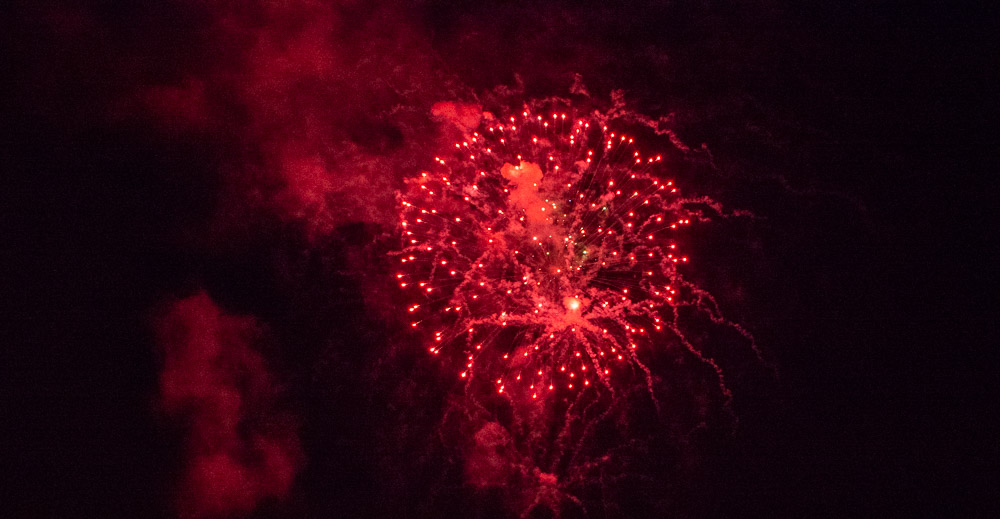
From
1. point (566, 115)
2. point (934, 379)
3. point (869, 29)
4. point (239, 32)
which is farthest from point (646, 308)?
point (239, 32)

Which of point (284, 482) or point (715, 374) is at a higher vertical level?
point (715, 374)

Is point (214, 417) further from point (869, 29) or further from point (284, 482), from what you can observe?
point (869, 29)

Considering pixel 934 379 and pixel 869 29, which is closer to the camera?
pixel 934 379

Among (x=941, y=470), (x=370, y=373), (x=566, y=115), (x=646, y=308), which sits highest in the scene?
(x=566, y=115)

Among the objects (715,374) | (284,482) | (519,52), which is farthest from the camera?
(519,52)
